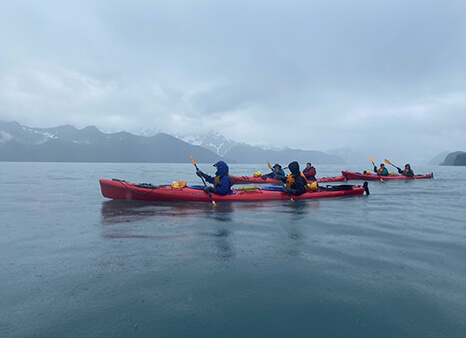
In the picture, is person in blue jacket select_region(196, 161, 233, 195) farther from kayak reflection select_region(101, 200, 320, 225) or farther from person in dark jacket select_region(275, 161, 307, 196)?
person in dark jacket select_region(275, 161, 307, 196)

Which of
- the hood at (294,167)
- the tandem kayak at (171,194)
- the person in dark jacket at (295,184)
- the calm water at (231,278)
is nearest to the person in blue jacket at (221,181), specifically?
the tandem kayak at (171,194)

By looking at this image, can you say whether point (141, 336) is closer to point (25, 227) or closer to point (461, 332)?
point (461, 332)

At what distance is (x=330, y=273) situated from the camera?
5.69 m

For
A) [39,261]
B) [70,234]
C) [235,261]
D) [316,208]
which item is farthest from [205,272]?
[316,208]

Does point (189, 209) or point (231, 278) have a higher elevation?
point (189, 209)

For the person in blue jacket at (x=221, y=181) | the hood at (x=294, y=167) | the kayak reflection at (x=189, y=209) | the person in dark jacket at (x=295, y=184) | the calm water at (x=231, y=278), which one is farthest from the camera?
the person in dark jacket at (x=295, y=184)

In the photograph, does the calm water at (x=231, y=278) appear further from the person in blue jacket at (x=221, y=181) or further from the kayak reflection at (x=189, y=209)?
the person in blue jacket at (x=221, y=181)

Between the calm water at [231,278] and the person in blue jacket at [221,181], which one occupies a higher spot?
the person in blue jacket at [221,181]

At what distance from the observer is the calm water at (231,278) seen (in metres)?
3.97

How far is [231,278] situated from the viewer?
5461 mm

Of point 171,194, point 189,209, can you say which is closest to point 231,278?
point 189,209

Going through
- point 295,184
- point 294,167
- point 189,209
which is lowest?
point 189,209

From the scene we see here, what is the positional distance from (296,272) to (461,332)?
2.69m

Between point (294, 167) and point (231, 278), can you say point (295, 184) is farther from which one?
point (231, 278)
